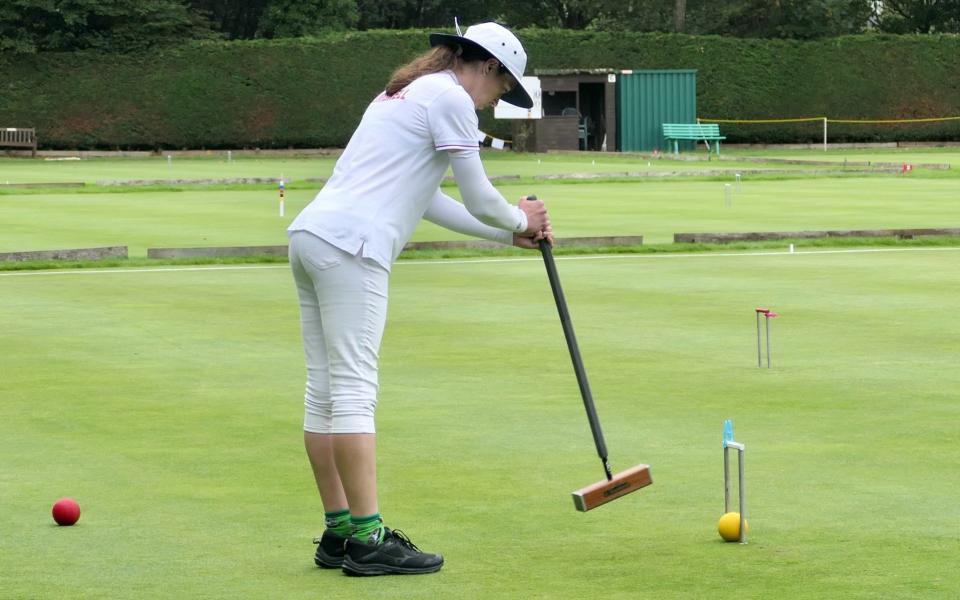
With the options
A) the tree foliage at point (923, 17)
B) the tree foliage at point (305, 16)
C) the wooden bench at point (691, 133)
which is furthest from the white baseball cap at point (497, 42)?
the tree foliage at point (923, 17)

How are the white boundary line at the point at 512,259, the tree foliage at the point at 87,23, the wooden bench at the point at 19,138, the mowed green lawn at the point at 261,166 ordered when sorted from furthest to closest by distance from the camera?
the tree foliage at the point at 87,23, the wooden bench at the point at 19,138, the mowed green lawn at the point at 261,166, the white boundary line at the point at 512,259

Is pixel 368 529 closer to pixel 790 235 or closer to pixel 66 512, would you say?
pixel 66 512

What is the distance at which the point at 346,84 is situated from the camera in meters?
47.0

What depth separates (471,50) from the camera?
17.5 ft

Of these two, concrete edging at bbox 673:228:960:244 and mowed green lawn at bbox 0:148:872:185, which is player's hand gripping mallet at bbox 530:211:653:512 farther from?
mowed green lawn at bbox 0:148:872:185

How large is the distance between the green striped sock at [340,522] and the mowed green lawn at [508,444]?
14 cm

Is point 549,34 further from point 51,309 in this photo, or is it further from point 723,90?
point 51,309

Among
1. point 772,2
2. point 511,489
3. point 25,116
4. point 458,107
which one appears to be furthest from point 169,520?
point 772,2

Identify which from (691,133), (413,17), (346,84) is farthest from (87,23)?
(413,17)

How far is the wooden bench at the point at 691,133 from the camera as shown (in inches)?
1801

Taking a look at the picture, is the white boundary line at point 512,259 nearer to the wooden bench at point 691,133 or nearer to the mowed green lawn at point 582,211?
the mowed green lawn at point 582,211

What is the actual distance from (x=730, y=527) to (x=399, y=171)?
152cm

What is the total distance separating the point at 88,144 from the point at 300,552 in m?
42.1

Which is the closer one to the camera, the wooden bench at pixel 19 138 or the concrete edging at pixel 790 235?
the concrete edging at pixel 790 235
